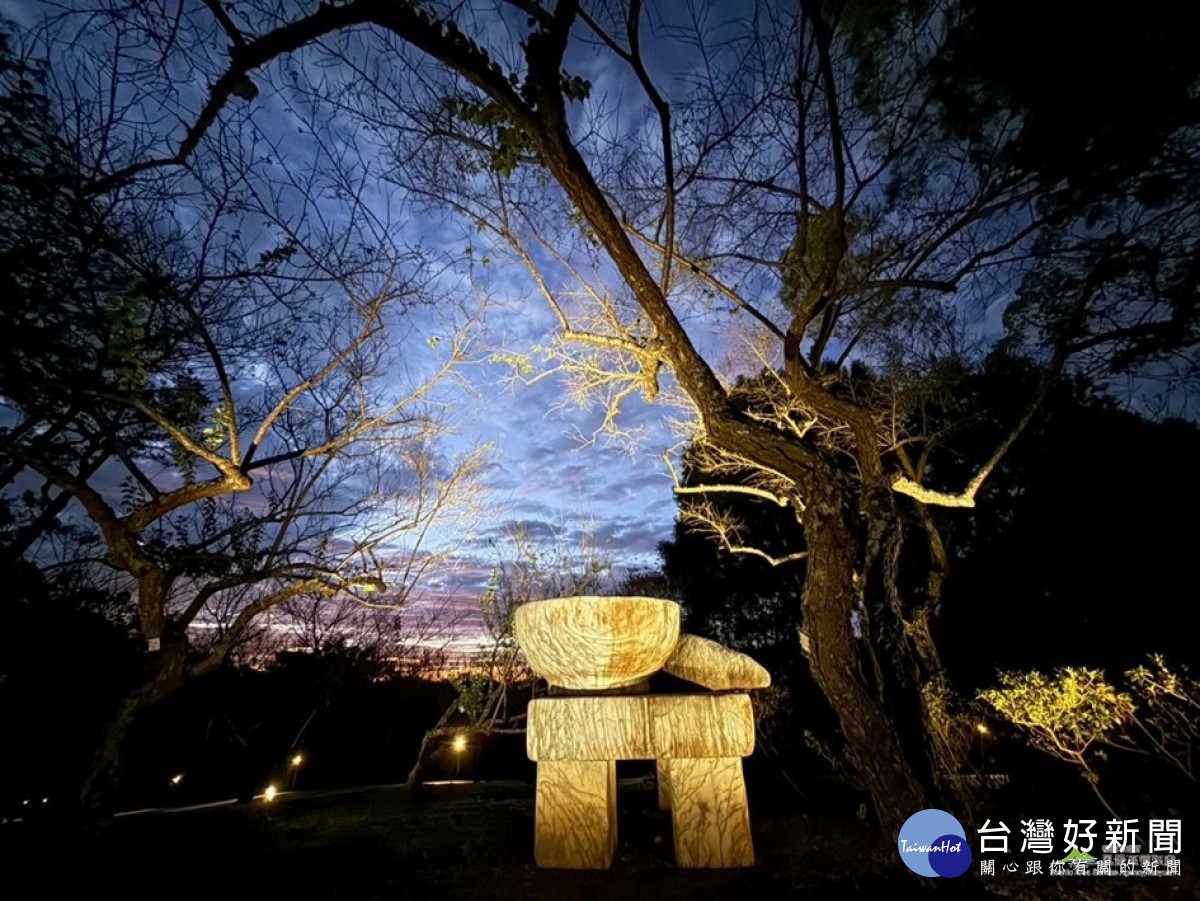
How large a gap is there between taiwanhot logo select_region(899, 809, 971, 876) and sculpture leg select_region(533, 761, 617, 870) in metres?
1.59

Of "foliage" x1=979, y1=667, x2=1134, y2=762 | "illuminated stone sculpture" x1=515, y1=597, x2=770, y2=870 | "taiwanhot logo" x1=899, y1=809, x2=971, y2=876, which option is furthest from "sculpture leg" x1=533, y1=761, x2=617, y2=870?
"foliage" x1=979, y1=667, x2=1134, y2=762

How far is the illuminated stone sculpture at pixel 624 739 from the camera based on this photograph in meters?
2.80

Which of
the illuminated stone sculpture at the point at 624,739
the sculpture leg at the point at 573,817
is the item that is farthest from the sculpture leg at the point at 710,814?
the sculpture leg at the point at 573,817

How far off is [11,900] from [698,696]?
336 centimetres

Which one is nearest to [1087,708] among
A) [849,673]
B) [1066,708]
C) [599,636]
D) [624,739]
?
[1066,708]

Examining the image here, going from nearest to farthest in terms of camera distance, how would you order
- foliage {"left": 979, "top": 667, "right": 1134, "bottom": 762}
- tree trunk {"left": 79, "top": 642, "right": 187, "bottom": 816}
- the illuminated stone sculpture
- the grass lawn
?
1. the grass lawn
2. the illuminated stone sculpture
3. foliage {"left": 979, "top": 667, "right": 1134, "bottom": 762}
4. tree trunk {"left": 79, "top": 642, "right": 187, "bottom": 816}

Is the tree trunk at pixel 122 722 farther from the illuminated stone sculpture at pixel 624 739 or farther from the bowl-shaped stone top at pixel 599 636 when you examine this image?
the bowl-shaped stone top at pixel 599 636

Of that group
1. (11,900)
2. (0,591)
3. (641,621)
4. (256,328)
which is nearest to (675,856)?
(641,621)

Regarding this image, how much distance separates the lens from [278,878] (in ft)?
9.30

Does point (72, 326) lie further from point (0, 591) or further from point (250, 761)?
point (250, 761)

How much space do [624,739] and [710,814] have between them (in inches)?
27.3

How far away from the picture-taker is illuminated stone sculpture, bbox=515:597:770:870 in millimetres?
2801

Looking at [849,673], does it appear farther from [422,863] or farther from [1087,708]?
[422,863]

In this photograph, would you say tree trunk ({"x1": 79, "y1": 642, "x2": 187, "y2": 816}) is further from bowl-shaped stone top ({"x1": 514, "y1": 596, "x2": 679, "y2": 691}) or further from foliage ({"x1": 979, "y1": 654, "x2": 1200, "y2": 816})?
foliage ({"x1": 979, "y1": 654, "x2": 1200, "y2": 816})
